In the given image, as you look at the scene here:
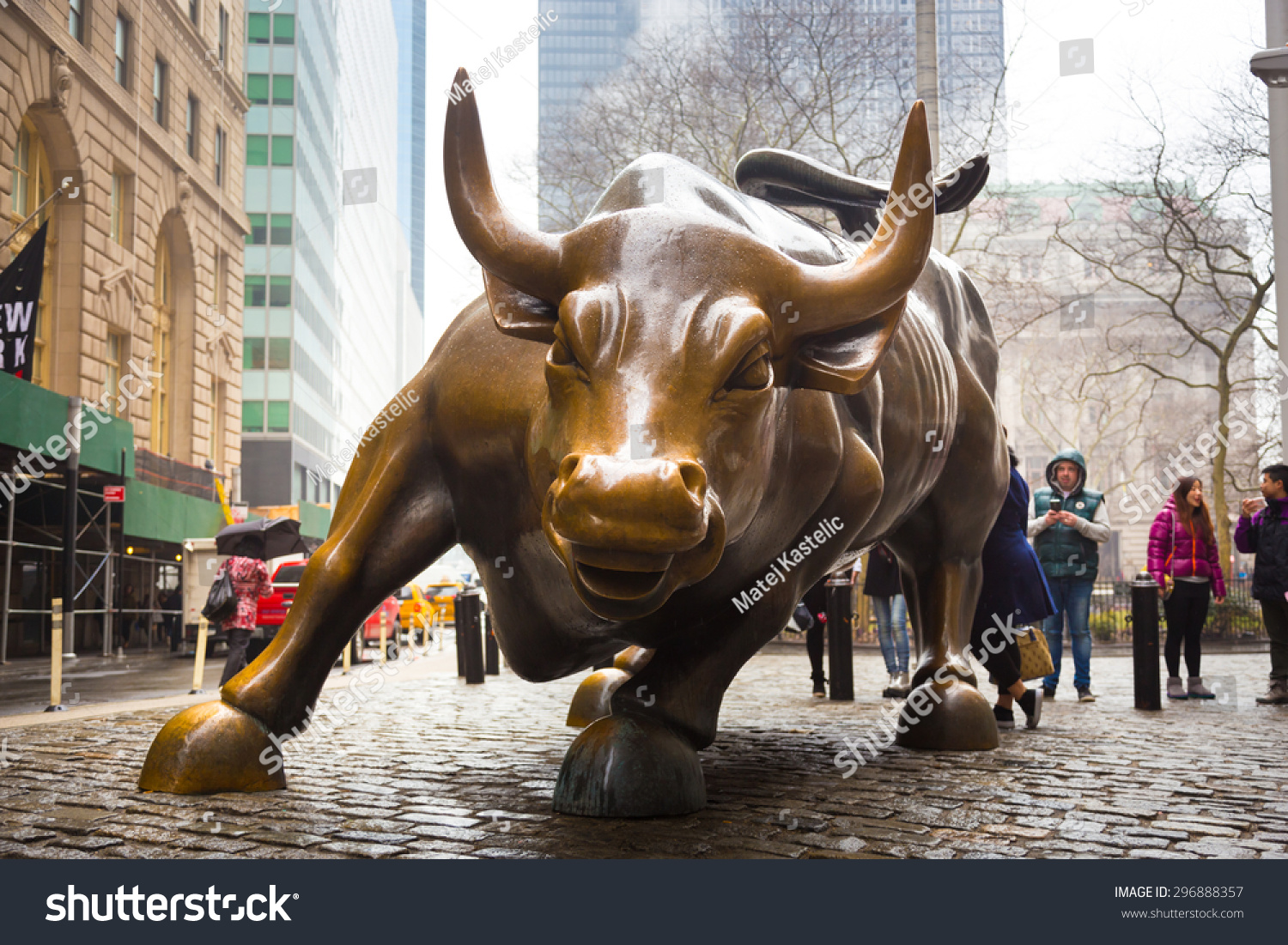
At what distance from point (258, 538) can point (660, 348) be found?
7.06 metres

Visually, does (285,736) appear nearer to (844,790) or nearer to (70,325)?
(844,790)

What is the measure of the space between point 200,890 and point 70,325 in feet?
43.5

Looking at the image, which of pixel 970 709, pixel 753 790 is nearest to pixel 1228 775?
pixel 970 709

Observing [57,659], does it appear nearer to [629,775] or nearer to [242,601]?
[242,601]

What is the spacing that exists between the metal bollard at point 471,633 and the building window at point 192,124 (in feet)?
34.1

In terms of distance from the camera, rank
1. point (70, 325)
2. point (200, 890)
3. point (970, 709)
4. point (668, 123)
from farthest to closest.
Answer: point (668, 123) → point (70, 325) → point (970, 709) → point (200, 890)

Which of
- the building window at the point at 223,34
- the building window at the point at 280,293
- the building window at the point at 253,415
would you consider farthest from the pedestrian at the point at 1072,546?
the building window at the point at 280,293

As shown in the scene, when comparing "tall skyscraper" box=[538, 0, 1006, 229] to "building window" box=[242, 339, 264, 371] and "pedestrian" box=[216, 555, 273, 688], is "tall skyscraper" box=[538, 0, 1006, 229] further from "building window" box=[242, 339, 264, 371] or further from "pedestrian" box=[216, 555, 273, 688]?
"building window" box=[242, 339, 264, 371]

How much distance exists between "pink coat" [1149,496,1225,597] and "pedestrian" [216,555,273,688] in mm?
6898

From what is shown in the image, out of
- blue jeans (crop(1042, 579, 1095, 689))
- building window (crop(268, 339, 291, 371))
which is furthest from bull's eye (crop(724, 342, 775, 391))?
building window (crop(268, 339, 291, 371))

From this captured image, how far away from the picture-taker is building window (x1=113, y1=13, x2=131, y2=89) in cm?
1484

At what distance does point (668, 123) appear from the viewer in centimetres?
2012

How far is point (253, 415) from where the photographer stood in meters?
34.4

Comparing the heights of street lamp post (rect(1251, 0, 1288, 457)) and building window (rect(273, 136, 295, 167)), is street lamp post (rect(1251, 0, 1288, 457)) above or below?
below
